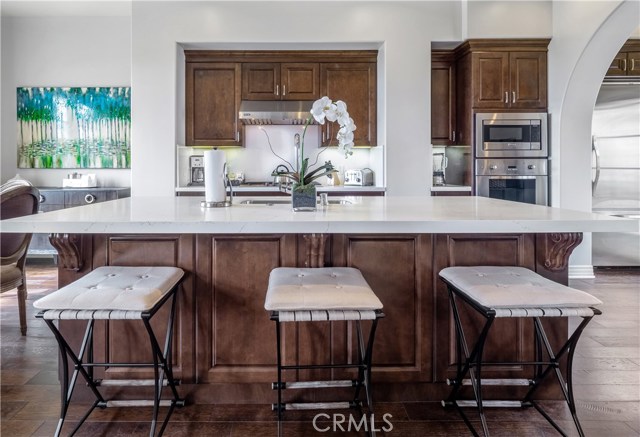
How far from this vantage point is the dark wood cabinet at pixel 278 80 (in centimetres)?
498

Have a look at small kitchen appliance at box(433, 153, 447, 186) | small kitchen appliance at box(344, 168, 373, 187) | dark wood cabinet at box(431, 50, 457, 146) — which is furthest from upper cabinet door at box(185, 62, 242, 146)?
small kitchen appliance at box(433, 153, 447, 186)

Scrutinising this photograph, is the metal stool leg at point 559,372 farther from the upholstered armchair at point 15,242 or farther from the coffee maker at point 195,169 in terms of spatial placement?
the coffee maker at point 195,169

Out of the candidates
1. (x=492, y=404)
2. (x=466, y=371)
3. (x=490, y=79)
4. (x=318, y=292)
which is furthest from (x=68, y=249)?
(x=490, y=79)

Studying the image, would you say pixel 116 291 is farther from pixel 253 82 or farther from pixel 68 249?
pixel 253 82

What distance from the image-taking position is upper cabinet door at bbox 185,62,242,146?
195 inches

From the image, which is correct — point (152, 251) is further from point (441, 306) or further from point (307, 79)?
point (307, 79)

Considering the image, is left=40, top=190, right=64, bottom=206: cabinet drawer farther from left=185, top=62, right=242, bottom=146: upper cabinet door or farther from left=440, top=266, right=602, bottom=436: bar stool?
left=440, top=266, right=602, bottom=436: bar stool

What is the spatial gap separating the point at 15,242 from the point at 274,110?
2.66 m

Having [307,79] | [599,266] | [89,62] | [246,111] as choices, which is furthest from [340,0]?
[599,266]

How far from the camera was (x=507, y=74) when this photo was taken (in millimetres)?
4734

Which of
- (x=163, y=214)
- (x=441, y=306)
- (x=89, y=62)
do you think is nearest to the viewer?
(x=163, y=214)

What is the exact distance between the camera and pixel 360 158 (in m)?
5.40

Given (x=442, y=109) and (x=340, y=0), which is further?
(x=442, y=109)

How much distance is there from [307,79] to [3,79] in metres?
3.85
